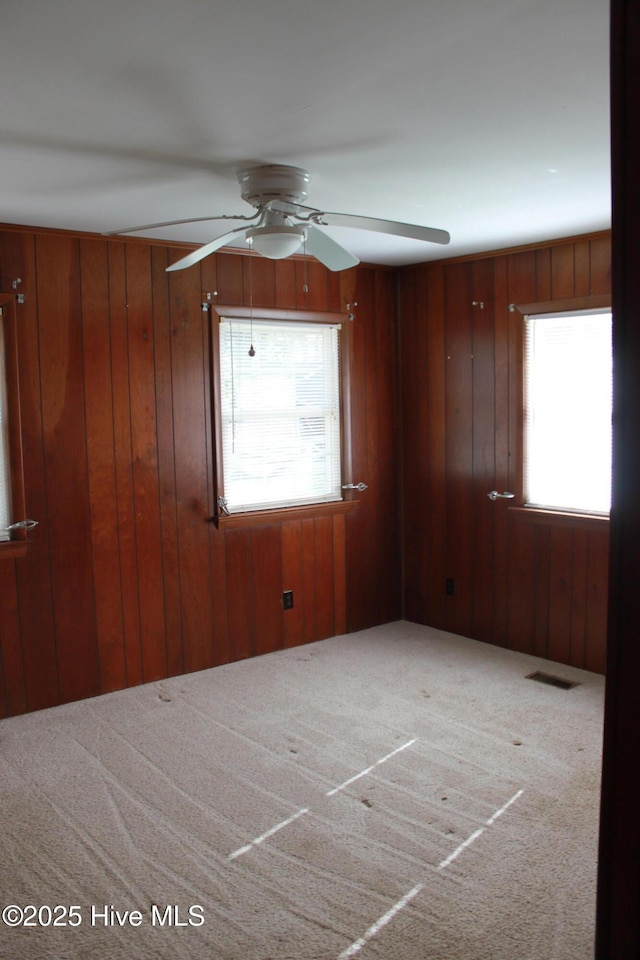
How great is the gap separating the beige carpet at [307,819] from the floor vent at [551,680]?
0.16 ft

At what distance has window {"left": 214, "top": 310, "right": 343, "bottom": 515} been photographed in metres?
4.19

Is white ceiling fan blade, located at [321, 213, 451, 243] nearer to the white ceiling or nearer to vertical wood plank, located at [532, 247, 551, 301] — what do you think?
the white ceiling

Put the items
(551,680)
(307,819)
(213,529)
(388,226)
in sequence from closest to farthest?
1. (388,226)
2. (307,819)
3. (551,680)
4. (213,529)

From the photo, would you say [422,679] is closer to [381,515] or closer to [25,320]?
[381,515]

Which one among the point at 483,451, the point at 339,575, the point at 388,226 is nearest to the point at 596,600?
the point at 483,451

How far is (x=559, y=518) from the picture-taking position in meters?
4.08

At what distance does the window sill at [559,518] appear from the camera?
3902mm

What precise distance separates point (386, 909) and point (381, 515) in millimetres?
2924

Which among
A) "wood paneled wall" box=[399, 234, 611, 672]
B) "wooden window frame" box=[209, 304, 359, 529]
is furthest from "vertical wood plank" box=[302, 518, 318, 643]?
"wood paneled wall" box=[399, 234, 611, 672]

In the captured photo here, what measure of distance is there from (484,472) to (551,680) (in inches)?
49.4

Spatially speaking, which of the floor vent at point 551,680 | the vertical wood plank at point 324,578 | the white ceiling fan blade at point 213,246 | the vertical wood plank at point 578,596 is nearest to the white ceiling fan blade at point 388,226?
the white ceiling fan blade at point 213,246

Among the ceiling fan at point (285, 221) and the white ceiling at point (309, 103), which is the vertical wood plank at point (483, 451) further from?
the ceiling fan at point (285, 221)

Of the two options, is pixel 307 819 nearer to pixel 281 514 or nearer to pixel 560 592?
pixel 281 514

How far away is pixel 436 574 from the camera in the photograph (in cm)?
484
